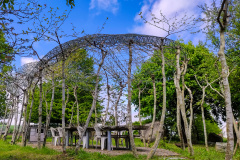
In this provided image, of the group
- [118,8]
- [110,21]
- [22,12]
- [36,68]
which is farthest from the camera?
[36,68]

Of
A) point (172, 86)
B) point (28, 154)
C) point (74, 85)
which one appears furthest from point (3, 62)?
point (172, 86)

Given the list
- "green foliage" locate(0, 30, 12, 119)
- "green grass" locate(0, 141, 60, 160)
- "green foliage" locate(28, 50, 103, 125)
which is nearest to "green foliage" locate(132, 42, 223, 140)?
"green foliage" locate(28, 50, 103, 125)

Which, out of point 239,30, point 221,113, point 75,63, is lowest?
point 221,113

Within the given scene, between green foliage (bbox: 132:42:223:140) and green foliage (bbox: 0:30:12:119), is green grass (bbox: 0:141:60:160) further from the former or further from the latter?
green foliage (bbox: 132:42:223:140)

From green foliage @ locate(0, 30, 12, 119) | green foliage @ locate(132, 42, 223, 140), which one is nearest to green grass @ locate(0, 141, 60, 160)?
green foliage @ locate(0, 30, 12, 119)

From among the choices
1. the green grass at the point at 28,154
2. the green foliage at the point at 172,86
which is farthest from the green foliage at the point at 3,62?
the green foliage at the point at 172,86

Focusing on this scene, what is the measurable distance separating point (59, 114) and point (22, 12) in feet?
62.8

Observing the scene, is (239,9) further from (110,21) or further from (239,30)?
(110,21)

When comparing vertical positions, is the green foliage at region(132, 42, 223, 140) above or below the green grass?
above

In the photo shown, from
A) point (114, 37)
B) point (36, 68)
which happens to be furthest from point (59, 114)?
point (114, 37)

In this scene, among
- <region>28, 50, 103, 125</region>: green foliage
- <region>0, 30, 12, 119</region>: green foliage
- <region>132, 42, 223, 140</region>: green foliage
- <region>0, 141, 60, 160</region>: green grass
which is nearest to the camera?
<region>0, 30, 12, 119</region>: green foliage

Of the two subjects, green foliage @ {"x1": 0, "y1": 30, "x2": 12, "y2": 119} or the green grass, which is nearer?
green foliage @ {"x1": 0, "y1": 30, "x2": 12, "y2": 119}

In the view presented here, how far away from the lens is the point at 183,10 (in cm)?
802

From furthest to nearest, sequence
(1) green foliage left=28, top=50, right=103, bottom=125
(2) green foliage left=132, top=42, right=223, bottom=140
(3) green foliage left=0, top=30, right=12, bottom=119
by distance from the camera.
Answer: (2) green foliage left=132, top=42, right=223, bottom=140
(1) green foliage left=28, top=50, right=103, bottom=125
(3) green foliage left=0, top=30, right=12, bottom=119
